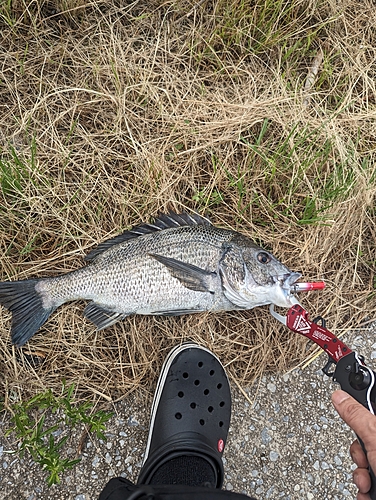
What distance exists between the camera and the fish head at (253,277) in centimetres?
276

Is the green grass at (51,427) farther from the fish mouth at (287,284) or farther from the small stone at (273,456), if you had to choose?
the fish mouth at (287,284)

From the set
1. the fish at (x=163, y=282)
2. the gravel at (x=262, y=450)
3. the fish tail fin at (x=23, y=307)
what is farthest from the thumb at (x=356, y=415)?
the fish tail fin at (x=23, y=307)

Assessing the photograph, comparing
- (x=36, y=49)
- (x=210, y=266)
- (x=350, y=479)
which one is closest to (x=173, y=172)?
(x=210, y=266)

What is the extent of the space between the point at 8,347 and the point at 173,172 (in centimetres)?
174

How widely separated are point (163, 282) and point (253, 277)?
596 mm

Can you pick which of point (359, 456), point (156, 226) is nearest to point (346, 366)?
point (359, 456)

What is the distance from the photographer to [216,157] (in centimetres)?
325

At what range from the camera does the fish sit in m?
2.78

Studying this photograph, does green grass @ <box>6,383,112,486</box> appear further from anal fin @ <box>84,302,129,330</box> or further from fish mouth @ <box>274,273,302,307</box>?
fish mouth @ <box>274,273,302,307</box>

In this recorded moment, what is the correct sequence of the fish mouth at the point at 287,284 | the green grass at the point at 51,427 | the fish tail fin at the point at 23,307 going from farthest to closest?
the fish tail fin at the point at 23,307, the fish mouth at the point at 287,284, the green grass at the point at 51,427

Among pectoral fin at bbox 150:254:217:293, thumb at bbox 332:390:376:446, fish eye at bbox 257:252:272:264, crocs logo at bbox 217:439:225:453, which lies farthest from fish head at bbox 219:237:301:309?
crocs logo at bbox 217:439:225:453

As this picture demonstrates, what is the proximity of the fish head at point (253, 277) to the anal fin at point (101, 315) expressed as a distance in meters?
0.77

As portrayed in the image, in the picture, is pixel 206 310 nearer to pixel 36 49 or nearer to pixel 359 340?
pixel 359 340

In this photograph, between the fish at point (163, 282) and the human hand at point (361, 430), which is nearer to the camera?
the human hand at point (361, 430)
